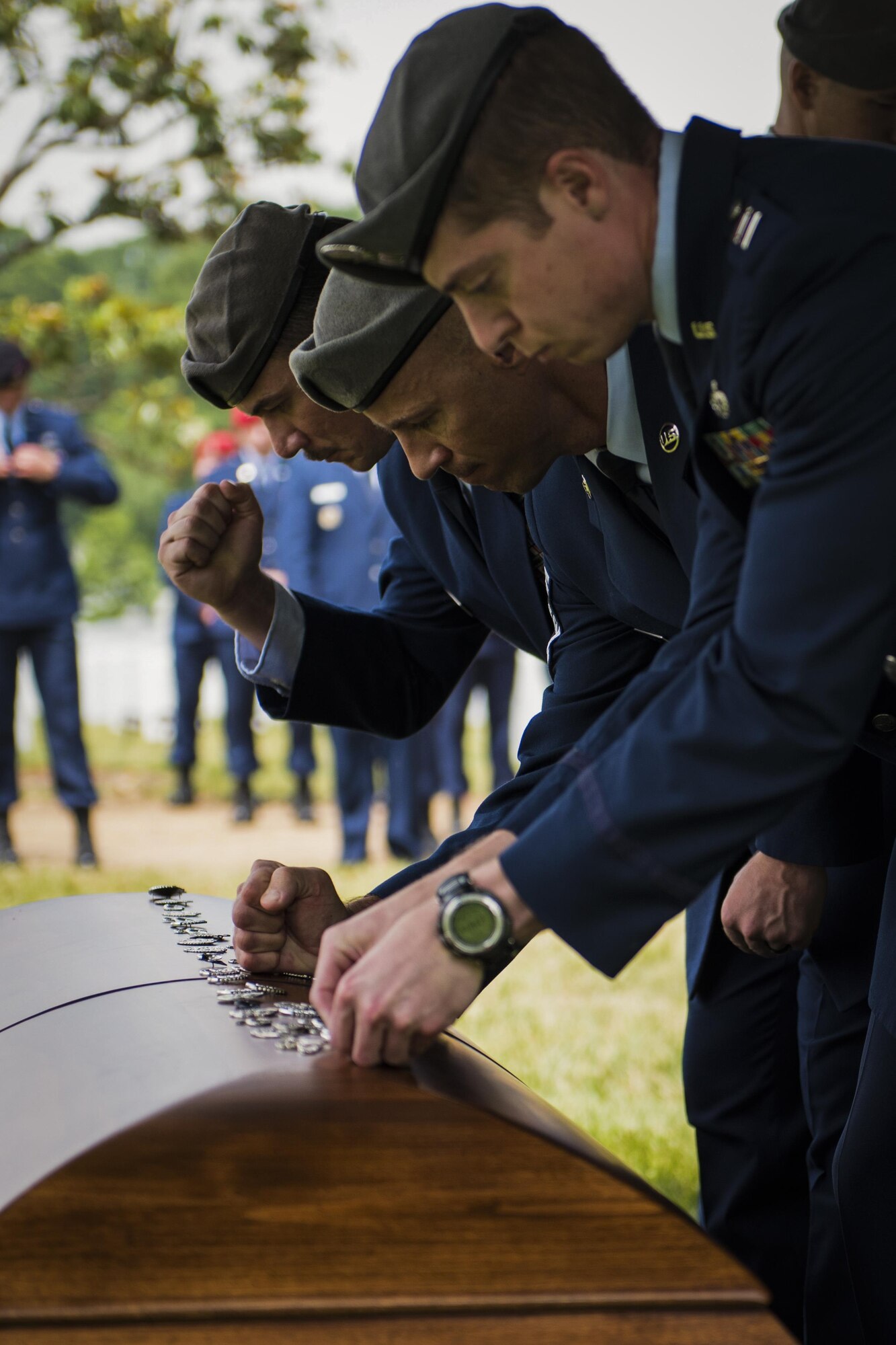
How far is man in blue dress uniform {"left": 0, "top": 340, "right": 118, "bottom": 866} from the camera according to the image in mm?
6641

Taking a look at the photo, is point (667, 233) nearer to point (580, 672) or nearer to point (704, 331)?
point (704, 331)

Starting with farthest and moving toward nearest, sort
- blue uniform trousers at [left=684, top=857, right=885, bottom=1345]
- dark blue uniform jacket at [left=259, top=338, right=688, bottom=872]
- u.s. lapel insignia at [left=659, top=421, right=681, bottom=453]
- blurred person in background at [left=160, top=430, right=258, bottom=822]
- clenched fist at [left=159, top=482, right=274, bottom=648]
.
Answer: blurred person in background at [left=160, top=430, right=258, bottom=822] < blue uniform trousers at [left=684, top=857, right=885, bottom=1345] < clenched fist at [left=159, top=482, right=274, bottom=648] < dark blue uniform jacket at [left=259, top=338, right=688, bottom=872] < u.s. lapel insignia at [left=659, top=421, right=681, bottom=453]

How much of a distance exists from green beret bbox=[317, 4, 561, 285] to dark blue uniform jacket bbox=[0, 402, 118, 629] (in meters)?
5.68

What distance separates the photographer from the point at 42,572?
6.74 m

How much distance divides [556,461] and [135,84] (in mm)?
6784

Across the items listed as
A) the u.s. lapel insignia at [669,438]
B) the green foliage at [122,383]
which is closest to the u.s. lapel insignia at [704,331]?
the u.s. lapel insignia at [669,438]

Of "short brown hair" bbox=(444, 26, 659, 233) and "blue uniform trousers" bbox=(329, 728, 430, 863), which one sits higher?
"short brown hair" bbox=(444, 26, 659, 233)

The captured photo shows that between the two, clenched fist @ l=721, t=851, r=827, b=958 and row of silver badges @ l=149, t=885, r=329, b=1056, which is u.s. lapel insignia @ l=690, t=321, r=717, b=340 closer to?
row of silver badges @ l=149, t=885, r=329, b=1056

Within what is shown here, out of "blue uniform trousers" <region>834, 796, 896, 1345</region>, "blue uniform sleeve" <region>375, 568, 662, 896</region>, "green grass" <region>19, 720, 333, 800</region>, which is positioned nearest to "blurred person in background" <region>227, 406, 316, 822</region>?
"green grass" <region>19, 720, 333, 800</region>

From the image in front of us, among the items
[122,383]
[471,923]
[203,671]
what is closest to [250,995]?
[471,923]

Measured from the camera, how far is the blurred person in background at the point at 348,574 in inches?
279

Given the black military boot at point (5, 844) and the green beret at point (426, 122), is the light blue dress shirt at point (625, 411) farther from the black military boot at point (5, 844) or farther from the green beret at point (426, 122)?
the black military boot at point (5, 844)

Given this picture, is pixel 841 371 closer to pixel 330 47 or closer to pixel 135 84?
pixel 135 84

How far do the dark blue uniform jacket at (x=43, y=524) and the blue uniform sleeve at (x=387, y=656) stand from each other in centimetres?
456
